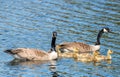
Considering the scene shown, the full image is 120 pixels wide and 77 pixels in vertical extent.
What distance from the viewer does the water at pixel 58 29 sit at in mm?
27828

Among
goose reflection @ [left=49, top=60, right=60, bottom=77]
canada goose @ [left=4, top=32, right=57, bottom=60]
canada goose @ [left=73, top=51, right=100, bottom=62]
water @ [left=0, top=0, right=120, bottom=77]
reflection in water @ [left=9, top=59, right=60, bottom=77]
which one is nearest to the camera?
goose reflection @ [left=49, top=60, right=60, bottom=77]

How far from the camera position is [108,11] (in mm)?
41344

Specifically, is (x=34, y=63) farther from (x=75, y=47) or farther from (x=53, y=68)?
(x=75, y=47)

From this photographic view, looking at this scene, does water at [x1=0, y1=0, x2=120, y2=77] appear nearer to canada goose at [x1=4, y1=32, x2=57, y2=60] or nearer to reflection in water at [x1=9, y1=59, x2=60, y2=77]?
reflection in water at [x1=9, y1=59, x2=60, y2=77]

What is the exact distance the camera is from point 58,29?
3600cm

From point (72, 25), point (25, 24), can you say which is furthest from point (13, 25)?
point (72, 25)

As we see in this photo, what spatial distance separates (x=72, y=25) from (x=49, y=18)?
205 centimetres

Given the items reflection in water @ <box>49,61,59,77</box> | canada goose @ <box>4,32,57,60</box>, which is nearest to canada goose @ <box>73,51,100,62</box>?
canada goose @ <box>4,32,57,60</box>

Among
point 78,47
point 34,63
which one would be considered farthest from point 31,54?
point 78,47

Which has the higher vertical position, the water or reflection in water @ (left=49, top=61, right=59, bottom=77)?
the water

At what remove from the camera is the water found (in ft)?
91.3

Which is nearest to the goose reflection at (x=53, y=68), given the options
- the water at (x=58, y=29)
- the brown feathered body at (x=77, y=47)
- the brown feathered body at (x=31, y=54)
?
the water at (x=58, y=29)

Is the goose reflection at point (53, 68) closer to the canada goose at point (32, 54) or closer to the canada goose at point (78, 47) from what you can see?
the canada goose at point (32, 54)

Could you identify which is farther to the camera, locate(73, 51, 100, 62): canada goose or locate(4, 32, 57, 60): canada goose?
locate(73, 51, 100, 62): canada goose
